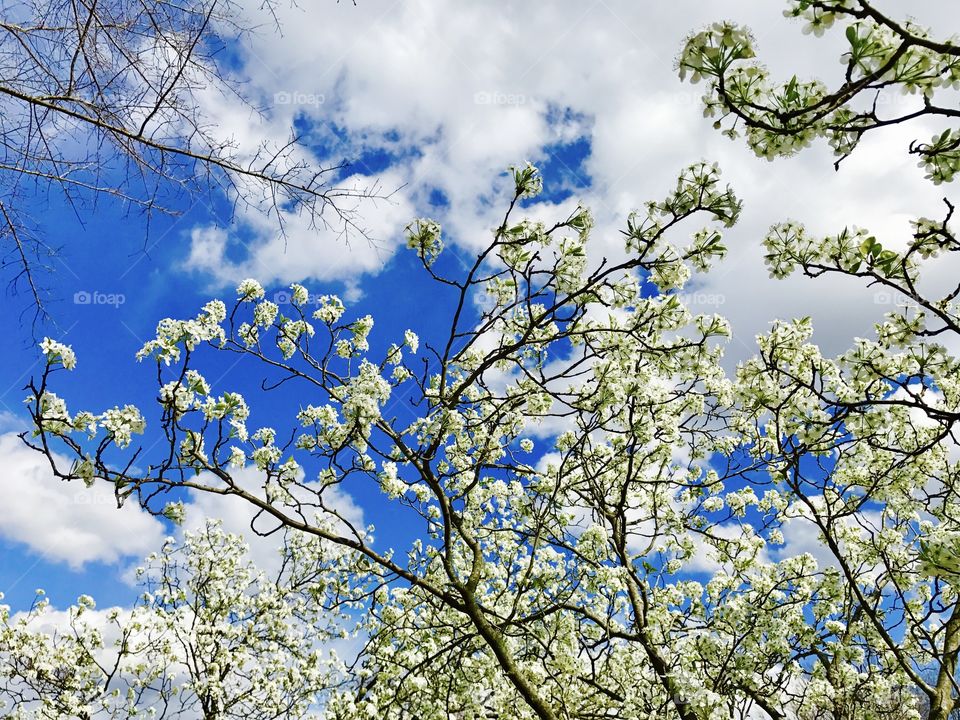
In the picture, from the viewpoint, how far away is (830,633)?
5871 millimetres

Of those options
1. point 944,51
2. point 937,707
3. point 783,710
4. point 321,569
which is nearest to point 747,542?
point 783,710

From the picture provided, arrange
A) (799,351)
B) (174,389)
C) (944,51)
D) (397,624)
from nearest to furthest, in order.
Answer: (944,51) → (174,389) → (799,351) → (397,624)

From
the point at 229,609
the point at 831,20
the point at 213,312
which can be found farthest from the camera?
the point at 229,609

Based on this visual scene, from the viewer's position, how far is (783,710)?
5.88 metres

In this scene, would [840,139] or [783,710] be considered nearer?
[840,139]

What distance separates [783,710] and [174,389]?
6.05 metres

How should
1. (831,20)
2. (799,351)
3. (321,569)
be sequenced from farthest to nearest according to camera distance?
(321,569) → (799,351) → (831,20)

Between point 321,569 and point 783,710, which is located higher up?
point 321,569

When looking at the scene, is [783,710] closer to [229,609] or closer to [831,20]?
[831,20]

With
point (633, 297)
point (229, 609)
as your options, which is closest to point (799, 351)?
point (633, 297)

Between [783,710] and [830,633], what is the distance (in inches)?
33.6

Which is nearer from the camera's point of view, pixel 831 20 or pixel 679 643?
pixel 831 20

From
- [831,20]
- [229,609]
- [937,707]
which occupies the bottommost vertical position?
[937,707]

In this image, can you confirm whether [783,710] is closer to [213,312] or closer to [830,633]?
[830,633]
